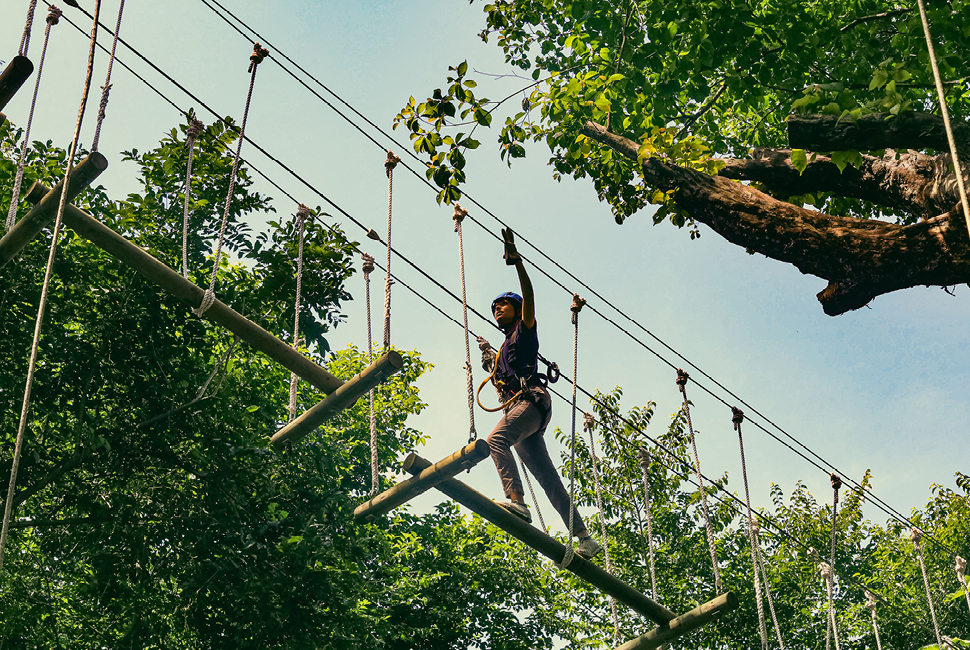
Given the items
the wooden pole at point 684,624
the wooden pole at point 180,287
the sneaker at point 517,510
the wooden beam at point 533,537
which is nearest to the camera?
the wooden pole at point 180,287

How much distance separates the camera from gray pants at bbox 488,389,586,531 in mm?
4891

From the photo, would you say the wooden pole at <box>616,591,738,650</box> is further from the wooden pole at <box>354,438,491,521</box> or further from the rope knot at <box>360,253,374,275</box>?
the rope knot at <box>360,253,374,275</box>

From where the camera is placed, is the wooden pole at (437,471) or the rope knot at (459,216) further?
the rope knot at (459,216)

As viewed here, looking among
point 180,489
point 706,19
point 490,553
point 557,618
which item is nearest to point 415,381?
point 490,553

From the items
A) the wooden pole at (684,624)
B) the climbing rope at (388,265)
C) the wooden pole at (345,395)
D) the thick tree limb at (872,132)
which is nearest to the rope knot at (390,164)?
the climbing rope at (388,265)

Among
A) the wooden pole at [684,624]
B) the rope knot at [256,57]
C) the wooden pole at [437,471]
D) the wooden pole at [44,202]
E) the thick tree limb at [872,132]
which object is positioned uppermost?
the rope knot at [256,57]

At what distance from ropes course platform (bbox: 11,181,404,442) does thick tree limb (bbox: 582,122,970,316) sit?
1982 millimetres

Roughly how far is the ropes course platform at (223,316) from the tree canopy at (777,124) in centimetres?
181

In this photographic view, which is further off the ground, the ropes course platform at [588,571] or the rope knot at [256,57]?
the rope knot at [256,57]

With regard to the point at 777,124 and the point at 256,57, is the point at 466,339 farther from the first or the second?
the point at 777,124

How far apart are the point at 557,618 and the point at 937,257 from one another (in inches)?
445

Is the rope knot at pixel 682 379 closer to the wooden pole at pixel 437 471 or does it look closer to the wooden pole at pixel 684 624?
the wooden pole at pixel 684 624

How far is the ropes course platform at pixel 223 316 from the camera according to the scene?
410 cm

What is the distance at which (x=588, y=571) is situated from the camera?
189 inches
